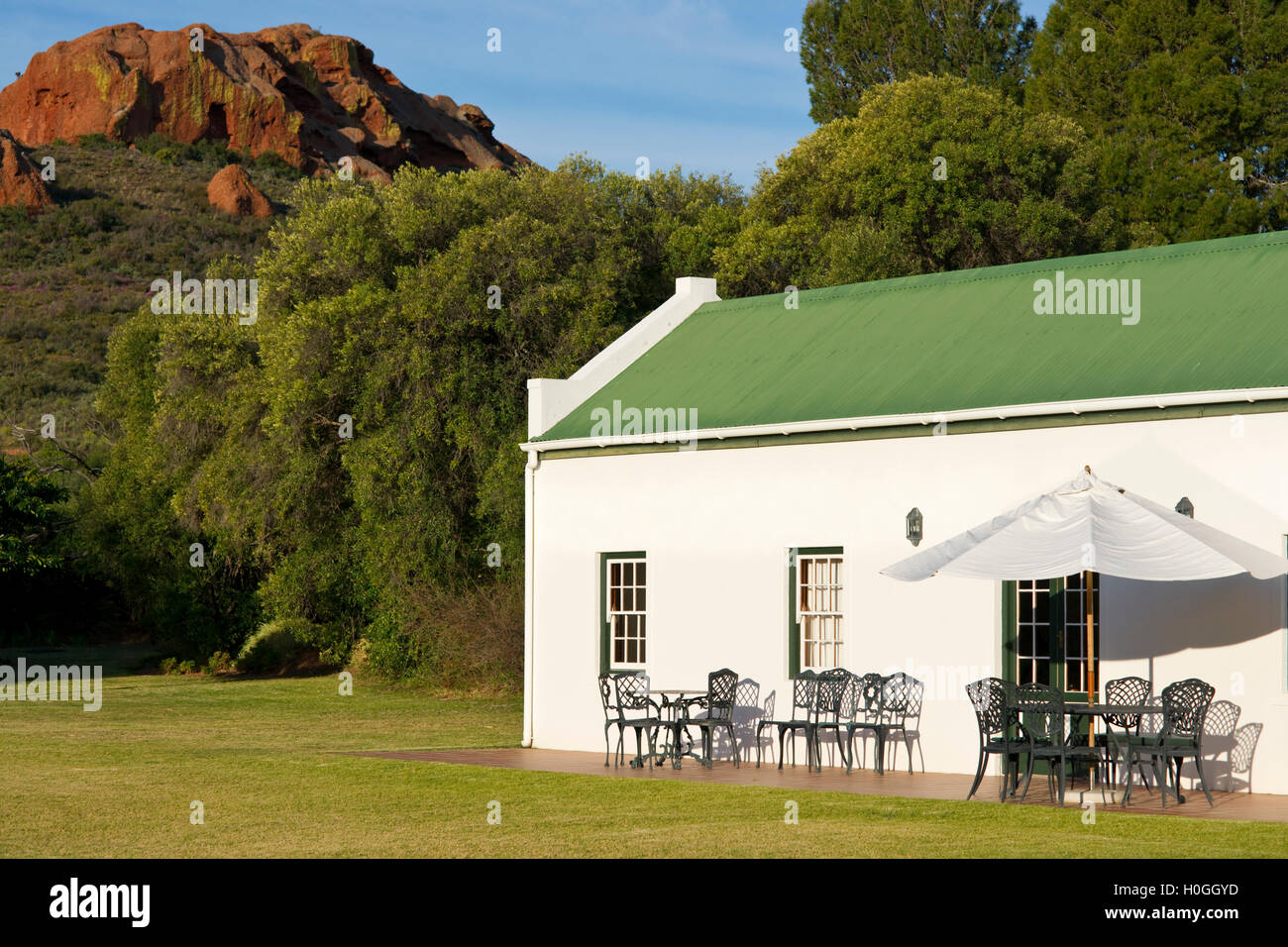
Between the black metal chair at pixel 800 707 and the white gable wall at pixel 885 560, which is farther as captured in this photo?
the black metal chair at pixel 800 707

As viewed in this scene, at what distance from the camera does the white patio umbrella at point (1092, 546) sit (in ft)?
43.1

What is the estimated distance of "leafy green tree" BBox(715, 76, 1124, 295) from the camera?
33125 millimetres

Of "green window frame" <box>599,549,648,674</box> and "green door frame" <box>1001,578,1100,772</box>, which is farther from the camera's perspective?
"green window frame" <box>599,549,648,674</box>

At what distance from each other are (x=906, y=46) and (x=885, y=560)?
3200 cm

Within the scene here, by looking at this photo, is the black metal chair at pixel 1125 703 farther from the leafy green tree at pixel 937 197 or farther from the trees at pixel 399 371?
the leafy green tree at pixel 937 197

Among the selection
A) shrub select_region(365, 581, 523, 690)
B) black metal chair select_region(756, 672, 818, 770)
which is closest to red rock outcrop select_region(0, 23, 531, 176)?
shrub select_region(365, 581, 523, 690)

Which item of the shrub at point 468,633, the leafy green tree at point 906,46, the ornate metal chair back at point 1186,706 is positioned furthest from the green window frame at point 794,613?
the leafy green tree at point 906,46

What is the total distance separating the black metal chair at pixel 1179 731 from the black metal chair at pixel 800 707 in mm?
3855

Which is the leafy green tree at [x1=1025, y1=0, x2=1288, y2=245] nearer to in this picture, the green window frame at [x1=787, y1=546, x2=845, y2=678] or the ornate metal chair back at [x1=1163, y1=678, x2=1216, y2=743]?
the green window frame at [x1=787, y1=546, x2=845, y2=678]

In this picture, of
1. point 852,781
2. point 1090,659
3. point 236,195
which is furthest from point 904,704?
point 236,195

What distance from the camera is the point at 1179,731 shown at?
45.4ft

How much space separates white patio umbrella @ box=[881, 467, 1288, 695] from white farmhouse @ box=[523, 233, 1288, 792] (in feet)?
3.19

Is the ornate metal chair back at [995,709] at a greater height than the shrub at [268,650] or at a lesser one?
greater
